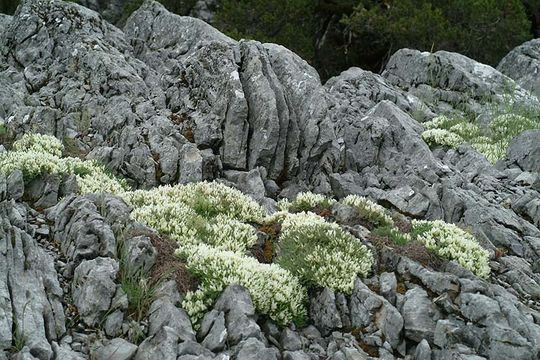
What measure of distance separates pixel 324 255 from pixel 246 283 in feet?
6.16

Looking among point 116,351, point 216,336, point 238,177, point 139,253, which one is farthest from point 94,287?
point 238,177

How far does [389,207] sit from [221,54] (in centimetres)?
843

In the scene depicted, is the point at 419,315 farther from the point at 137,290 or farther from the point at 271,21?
the point at 271,21

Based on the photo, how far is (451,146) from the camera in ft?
69.8

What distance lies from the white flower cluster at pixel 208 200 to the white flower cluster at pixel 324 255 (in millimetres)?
1254

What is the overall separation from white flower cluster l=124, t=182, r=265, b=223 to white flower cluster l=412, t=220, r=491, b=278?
4004 millimetres

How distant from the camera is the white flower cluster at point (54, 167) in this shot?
13281 mm

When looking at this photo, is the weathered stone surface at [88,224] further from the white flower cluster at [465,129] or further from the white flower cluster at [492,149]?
the white flower cluster at [465,129]

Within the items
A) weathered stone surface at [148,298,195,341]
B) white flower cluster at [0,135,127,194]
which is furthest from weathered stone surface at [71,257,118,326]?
white flower cluster at [0,135,127,194]

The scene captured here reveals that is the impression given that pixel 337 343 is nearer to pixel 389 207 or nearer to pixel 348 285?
pixel 348 285

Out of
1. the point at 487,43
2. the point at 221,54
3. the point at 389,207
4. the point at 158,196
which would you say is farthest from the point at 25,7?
the point at 487,43

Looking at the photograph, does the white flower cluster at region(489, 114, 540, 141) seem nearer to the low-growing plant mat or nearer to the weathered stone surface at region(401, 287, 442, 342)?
the weathered stone surface at region(401, 287, 442, 342)

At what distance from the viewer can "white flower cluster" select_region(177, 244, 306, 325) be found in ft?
32.2

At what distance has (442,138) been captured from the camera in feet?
70.6
